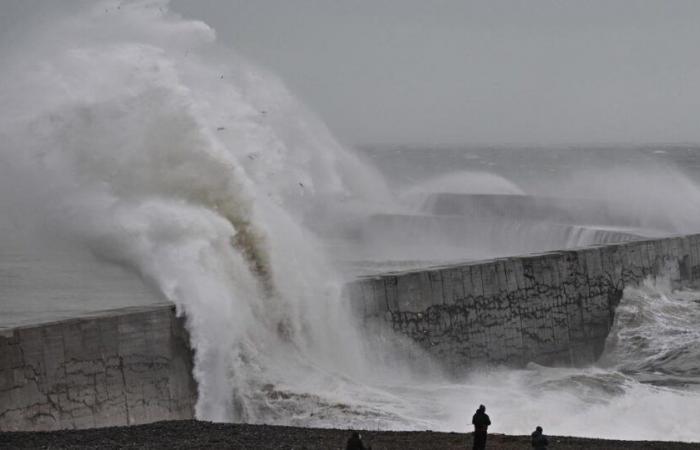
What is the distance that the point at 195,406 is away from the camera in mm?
10477

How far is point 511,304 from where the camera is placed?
15.0 m

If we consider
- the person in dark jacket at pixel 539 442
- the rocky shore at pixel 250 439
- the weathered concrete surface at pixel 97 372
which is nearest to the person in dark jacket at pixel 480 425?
the person in dark jacket at pixel 539 442

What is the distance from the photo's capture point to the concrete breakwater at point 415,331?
936 centimetres

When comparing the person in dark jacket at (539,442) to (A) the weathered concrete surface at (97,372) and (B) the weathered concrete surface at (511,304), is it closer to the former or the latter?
(A) the weathered concrete surface at (97,372)

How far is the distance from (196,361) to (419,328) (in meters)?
3.77

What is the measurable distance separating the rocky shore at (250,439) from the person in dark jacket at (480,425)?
715 mm

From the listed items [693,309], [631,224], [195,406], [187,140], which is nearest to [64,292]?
[187,140]

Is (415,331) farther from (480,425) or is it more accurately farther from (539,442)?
(539,442)

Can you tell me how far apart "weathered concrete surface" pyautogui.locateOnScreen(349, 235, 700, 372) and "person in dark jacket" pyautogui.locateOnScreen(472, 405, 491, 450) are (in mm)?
5629

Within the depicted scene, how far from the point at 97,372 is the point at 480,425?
3769 millimetres

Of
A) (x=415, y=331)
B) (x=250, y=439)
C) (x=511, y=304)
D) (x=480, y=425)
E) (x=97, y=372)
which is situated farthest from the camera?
(x=511, y=304)

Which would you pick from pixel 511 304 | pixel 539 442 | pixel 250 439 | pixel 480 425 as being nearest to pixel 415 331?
pixel 511 304

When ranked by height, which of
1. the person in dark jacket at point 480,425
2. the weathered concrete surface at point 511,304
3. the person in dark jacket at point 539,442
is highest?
the weathered concrete surface at point 511,304

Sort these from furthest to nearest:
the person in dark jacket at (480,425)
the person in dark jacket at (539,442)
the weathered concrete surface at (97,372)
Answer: the weathered concrete surface at (97,372) < the person in dark jacket at (480,425) < the person in dark jacket at (539,442)
